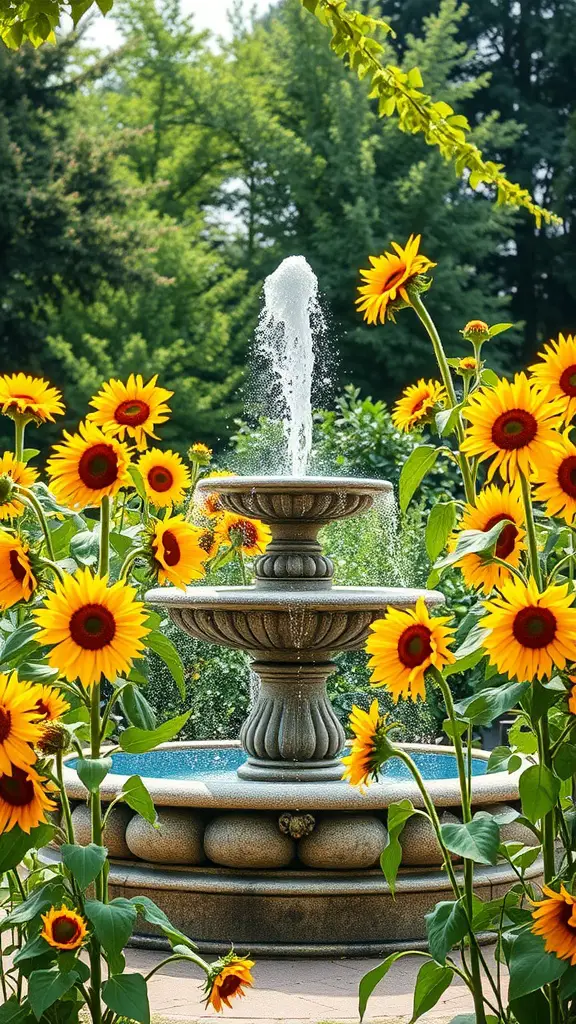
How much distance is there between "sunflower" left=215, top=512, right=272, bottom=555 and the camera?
594 cm

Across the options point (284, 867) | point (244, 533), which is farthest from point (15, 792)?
point (244, 533)

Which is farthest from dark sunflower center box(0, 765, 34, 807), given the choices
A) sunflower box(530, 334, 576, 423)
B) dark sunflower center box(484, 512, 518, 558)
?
sunflower box(530, 334, 576, 423)

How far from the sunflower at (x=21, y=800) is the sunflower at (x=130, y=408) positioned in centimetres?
71

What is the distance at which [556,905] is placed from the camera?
92.5 inches

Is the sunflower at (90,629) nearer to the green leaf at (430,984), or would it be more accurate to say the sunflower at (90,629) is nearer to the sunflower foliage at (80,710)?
the sunflower foliage at (80,710)

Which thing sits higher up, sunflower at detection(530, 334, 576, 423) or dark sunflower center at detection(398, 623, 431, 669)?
sunflower at detection(530, 334, 576, 423)

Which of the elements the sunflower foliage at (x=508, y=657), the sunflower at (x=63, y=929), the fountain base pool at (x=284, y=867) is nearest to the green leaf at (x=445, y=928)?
the sunflower foliage at (x=508, y=657)

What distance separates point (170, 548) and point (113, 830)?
2.83 meters

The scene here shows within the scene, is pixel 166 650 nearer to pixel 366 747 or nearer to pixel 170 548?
pixel 170 548

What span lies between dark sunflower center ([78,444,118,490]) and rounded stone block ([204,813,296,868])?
2.73m

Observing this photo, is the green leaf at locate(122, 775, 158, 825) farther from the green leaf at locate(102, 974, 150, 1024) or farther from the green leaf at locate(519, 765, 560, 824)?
the green leaf at locate(519, 765, 560, 824)

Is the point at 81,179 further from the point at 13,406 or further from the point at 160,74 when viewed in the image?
the point at 13,406

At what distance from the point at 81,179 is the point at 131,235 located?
1.22 meters

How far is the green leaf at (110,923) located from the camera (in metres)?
2.45
